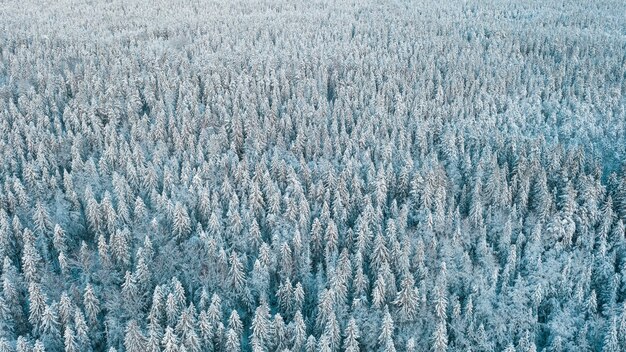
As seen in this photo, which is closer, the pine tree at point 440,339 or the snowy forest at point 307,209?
the pine tree at point 440,339

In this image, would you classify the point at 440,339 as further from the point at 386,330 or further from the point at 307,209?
the point at 307,209

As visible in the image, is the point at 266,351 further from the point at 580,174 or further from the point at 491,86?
the point at 491,86

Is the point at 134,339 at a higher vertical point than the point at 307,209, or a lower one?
lower

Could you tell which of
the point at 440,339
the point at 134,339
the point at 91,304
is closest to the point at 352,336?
the point at 440,339

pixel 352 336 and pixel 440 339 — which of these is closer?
pixel 352 336

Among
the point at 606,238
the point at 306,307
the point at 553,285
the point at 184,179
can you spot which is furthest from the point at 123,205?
the point at 606,238

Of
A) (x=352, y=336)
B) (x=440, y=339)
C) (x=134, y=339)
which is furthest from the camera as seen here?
(x=440, y=339)

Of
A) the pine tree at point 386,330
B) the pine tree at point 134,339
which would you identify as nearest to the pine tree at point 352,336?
the pine tree at point 386,330

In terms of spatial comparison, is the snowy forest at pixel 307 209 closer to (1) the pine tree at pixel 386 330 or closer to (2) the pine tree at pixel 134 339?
(2) the pine tree at pixel 134 339
